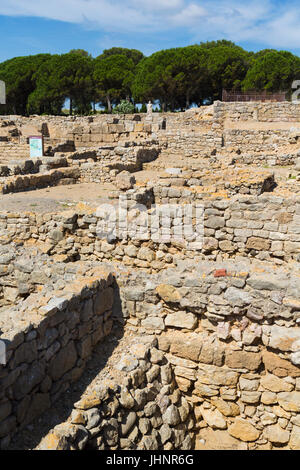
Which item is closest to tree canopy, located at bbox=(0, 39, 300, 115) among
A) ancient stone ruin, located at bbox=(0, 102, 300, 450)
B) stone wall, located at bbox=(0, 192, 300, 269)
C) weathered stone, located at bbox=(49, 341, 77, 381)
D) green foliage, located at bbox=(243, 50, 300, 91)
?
green foliage, located at bbox=(243, 50, 300, 91)

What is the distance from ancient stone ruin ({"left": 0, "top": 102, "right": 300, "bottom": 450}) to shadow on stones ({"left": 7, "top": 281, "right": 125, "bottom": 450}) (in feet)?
0.05

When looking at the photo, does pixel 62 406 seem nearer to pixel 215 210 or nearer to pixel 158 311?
pixel 158 311

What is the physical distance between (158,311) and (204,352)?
0.88m

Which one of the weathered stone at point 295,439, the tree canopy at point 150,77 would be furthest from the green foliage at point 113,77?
the weathered stone at point 295,439

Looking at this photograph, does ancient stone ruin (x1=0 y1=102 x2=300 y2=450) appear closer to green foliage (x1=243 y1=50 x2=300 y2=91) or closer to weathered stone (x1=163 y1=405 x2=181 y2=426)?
weathered stone (x1=163 y1=405 x2=181 y2=426)

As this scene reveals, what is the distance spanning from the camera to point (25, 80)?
53.5m

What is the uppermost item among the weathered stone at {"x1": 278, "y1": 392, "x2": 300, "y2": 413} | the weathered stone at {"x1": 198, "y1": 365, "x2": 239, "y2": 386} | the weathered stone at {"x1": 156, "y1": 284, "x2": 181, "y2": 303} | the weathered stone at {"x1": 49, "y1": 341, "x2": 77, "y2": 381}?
the weathered stone at {"x1": 156, "y1": 284, "x2": 181, "y2": 303}

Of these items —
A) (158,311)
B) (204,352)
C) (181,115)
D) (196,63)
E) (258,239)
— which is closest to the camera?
(204,352)

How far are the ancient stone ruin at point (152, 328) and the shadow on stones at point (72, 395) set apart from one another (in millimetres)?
16

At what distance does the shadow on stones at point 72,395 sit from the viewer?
157 inches

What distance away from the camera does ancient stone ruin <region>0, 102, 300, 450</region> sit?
4363 millimetres
